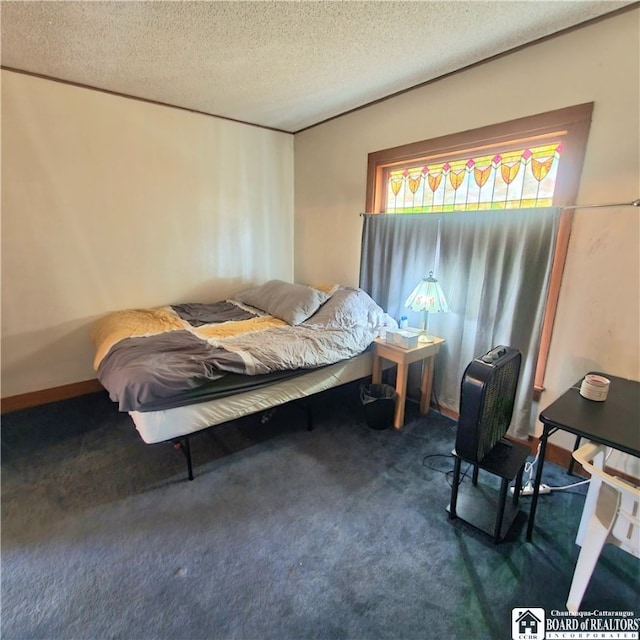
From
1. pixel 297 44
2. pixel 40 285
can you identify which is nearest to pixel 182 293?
pixel 40 285

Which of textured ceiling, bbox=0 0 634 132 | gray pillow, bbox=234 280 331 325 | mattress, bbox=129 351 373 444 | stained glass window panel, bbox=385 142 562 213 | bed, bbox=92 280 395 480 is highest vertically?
textured ceiling, bbox=0 0 634 132

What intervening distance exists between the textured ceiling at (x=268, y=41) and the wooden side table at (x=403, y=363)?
1872 mm

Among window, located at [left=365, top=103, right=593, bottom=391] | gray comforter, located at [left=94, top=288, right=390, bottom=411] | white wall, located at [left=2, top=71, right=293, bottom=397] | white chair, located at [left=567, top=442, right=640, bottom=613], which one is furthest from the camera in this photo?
white wall, located at [left=2, top=71, right=293, bottom=397]

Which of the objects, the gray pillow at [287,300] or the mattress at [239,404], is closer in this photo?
the mattress at [239,404]

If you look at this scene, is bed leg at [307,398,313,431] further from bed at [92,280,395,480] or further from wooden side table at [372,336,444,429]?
wooden side table at [372,336,444,429]

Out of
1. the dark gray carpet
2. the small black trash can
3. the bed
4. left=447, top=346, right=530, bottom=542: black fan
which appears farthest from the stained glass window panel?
the dark gray carpet

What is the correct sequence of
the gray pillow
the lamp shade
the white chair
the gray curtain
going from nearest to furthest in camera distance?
the white chair, the gray curtain, the lamp shade, the gray pillow

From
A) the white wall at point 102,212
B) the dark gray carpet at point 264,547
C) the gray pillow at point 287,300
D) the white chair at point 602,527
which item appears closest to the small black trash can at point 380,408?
the dark gray carpet at point 264,547

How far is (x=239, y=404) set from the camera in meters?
2.15

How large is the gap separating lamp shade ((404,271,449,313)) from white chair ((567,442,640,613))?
1.28m

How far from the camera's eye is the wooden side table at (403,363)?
2525 millimetres

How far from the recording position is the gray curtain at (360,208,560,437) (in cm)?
219

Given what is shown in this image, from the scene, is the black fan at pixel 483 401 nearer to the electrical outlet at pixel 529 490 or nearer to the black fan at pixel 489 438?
the black fan at pixel 489 438

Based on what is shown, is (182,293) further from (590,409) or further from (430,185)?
(590,409)
